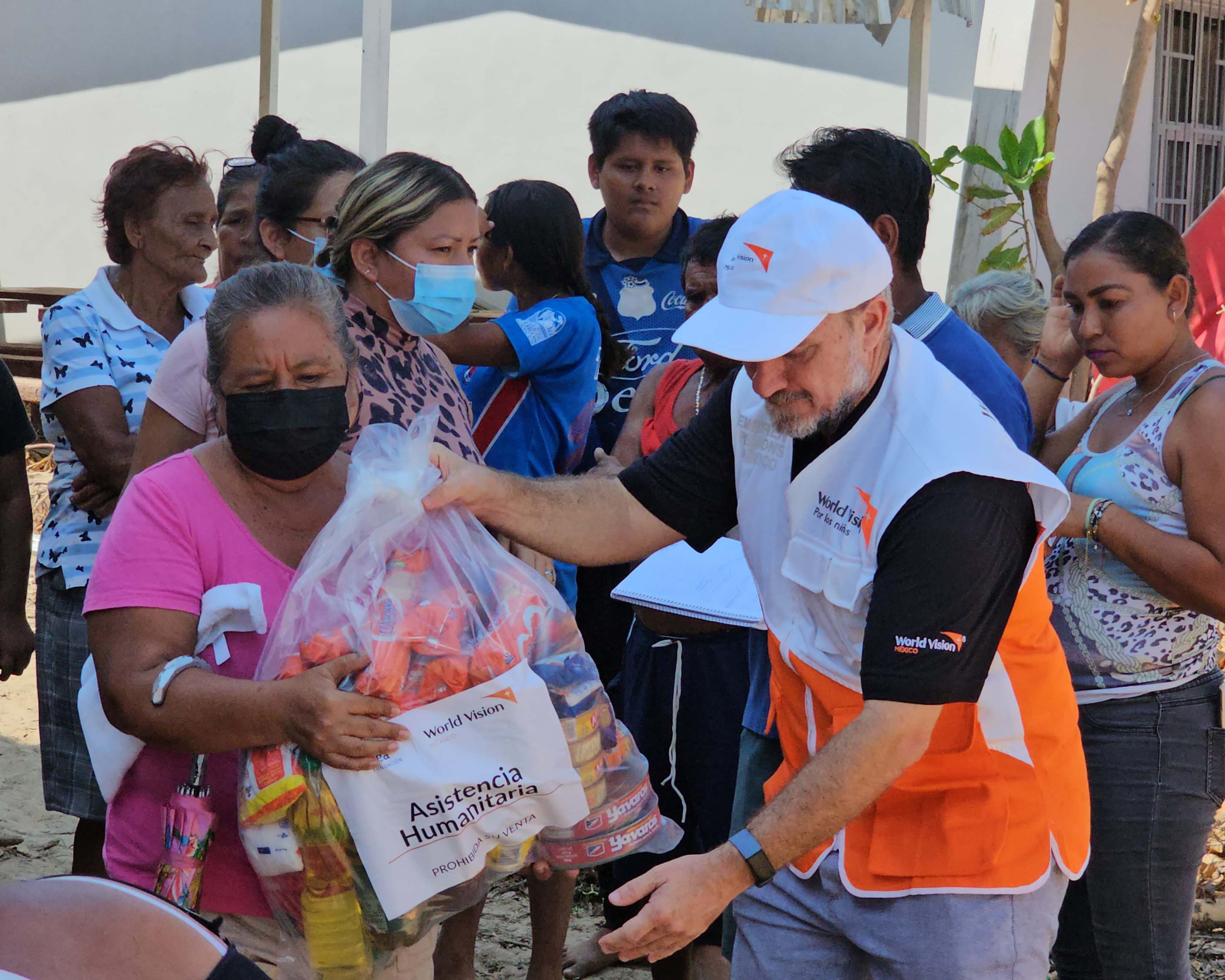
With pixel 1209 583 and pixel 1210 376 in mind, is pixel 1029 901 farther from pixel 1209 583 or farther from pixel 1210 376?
pixel 1210 376

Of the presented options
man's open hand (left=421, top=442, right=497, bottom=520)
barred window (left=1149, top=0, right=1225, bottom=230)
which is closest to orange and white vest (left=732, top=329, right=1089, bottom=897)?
man's open hand (left=421, top=442, right=497, bottom=520)

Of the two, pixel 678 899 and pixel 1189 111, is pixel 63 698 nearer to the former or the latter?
pixel 678 899

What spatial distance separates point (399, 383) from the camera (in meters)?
2.67

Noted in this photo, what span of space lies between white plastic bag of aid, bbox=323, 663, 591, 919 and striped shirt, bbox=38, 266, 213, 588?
1.46m

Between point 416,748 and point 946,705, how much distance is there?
784mm

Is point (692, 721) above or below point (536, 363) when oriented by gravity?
below

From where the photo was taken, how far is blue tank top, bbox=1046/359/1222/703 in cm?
262

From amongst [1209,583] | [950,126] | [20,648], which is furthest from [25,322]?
[1209,583]

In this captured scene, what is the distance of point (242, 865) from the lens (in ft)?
6.88

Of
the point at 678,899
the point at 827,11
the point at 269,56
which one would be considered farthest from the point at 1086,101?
the point at 678,899

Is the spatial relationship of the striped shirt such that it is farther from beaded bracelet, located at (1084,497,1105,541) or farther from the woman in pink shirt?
beaded bracelet, located at (1084,497,1105,541)

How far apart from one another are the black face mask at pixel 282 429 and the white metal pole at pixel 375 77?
4408 millimetres

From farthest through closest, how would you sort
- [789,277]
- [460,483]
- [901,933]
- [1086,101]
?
[1086,101], [460,483], [901,933], [789,277]

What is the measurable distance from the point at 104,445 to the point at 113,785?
1.11 meters
